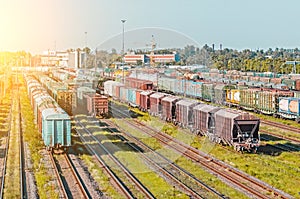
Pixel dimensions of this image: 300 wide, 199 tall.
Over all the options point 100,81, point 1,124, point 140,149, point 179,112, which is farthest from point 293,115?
point 100,81

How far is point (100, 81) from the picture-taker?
64.0 metres

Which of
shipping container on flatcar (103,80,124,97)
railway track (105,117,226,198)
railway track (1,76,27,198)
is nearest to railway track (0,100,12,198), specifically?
railway track (1,76,27,198)

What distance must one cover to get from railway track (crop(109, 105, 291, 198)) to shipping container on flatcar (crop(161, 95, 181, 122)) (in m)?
4.66

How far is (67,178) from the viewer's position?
1773cm

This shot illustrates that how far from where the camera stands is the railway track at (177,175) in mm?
15422

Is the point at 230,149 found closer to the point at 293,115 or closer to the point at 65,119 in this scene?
the point at 65,119

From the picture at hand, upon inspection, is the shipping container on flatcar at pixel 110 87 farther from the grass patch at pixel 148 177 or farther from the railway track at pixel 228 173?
the grass patch at pixel 148 177

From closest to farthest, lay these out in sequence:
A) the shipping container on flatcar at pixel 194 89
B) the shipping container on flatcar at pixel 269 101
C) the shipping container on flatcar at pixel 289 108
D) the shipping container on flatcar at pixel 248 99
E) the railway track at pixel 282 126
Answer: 1. the railway track at pixel 282 126
2. the shipping container on flatcar at pixel 289 108
3. the shipping container on flatcar at pixel 269 101
4. the shipping container on flatcar at pixel 248 99
5. the shipping container on flatcar at pixel 194 89

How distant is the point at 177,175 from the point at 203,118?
780 cm

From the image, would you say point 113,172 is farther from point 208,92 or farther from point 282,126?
point 208,92

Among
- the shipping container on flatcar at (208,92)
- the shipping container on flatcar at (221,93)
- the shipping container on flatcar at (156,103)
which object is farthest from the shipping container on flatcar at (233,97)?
the shipping container on flatcar at (156,103)

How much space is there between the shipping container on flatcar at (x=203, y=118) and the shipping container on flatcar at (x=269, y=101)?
1172 cm

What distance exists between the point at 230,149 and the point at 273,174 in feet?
16.7

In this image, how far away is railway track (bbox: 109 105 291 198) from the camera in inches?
606
